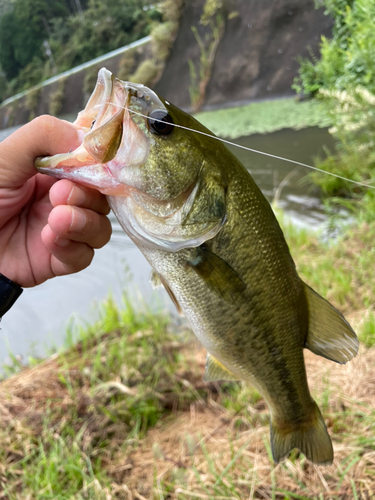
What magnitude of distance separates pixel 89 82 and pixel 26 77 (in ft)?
17.2

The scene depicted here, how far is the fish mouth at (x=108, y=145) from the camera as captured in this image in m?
0.92

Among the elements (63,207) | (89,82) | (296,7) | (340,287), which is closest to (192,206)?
(63,207)

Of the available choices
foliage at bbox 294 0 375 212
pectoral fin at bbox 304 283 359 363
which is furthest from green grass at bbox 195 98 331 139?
pectoral fin at bbox 304 283 359 363

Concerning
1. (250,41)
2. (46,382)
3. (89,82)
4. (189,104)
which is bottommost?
(46,382)

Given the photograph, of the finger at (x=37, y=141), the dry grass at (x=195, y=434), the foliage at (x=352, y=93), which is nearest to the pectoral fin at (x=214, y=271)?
the finger at (x=37, y=141)

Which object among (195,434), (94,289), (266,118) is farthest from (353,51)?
(266,118)

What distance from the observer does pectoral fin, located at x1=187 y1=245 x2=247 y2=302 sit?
1092 millimetres

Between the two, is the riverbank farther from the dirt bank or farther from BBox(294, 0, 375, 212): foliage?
the dirt bank

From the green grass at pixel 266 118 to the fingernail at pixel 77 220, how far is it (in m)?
9.96

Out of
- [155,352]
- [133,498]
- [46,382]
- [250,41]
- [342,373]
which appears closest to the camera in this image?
[133,498]

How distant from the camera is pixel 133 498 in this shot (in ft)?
6.28

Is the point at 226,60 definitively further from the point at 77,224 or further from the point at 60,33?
the point at 77,224

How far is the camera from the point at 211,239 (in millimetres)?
1081

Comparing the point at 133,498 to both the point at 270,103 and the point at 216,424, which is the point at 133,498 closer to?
the point at 216,424
